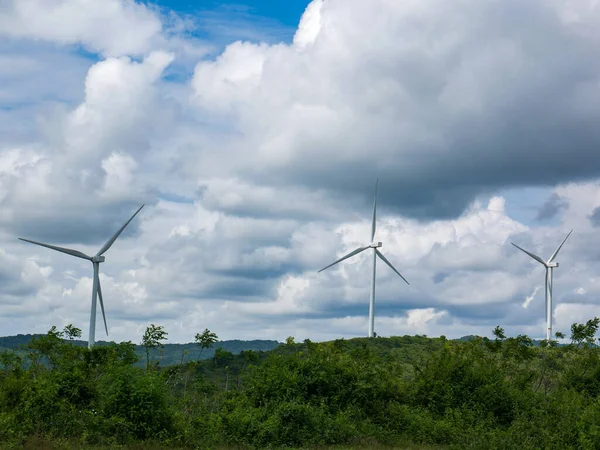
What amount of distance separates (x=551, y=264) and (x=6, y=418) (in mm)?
65206

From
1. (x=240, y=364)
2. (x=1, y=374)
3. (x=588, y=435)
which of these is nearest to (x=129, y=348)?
(x=1, y=374)

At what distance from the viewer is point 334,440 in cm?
2997

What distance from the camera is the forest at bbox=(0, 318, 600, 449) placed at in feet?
88.0

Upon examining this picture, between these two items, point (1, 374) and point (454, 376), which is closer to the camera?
point (1, 374)

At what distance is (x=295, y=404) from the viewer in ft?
100

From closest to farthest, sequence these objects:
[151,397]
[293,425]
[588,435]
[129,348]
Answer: [588,435]
[151,397]
[293,425]
[129,348]

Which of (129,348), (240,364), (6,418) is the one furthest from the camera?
(240,364)

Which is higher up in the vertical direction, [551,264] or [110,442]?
[551,264]

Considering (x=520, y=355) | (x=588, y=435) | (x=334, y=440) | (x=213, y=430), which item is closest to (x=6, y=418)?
(x=213, y=430)

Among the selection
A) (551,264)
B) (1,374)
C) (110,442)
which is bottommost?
(110,442)

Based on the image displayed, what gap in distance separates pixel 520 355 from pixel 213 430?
69.9 ft

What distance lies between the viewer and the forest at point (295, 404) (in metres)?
26.8

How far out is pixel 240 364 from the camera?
77.4 m

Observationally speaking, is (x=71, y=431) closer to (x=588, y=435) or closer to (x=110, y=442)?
(x=110, y=442)
